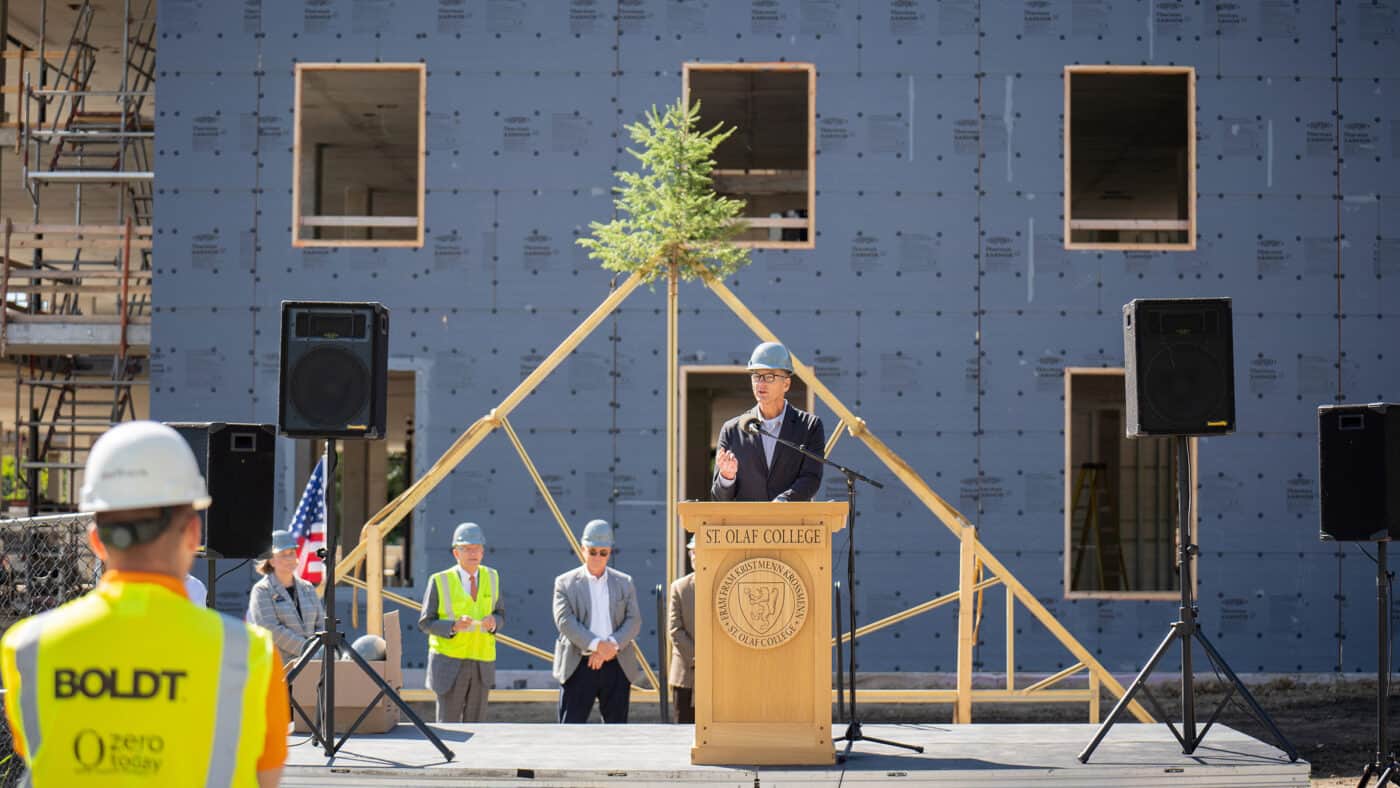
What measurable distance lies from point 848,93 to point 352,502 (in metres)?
13.5

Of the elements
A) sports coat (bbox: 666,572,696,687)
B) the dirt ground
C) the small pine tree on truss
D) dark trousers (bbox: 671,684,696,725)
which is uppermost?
the small pine tree on truss

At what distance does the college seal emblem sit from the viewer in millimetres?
6793

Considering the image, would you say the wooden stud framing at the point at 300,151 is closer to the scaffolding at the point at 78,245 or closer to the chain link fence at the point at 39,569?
the scaffolding at the point at 78,245

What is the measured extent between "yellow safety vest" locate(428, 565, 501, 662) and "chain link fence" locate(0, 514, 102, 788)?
2.17 metres

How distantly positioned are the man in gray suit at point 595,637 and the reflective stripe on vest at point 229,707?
6.85 m

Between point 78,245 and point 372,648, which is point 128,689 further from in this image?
point 78,245

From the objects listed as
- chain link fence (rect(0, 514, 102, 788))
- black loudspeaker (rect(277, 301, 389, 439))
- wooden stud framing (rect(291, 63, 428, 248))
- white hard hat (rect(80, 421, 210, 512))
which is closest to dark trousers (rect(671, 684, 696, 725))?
black loudspeaker (rect(277, 301, 389, 439))

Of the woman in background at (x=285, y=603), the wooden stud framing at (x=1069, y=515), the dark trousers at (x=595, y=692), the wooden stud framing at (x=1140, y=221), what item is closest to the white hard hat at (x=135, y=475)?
the woman in background at (x=285, y=603)

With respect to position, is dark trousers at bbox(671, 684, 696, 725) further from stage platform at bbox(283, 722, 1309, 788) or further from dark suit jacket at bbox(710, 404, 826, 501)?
dark suit jacket at bbox(710, 404, 826, 501)

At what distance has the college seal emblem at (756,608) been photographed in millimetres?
6793

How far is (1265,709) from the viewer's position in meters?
14.0

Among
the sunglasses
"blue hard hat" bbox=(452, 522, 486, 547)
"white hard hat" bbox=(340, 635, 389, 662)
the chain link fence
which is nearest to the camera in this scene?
the sunglasses

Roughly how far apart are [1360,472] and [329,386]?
18.0 feet

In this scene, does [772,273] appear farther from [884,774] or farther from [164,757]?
[164,757]
